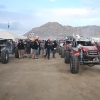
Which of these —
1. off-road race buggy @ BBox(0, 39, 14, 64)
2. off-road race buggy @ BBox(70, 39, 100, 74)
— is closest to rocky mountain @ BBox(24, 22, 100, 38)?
off-road race buggy @ BBox(0, 39, 14, 64)

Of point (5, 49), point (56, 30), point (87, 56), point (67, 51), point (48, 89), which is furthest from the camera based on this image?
point (56, 30)

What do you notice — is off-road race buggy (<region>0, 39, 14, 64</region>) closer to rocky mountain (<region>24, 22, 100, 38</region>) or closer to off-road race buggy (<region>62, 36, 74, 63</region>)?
off-road race buggy (<region>62, 36, 74, 63</region>)

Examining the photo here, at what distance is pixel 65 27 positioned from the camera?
110m

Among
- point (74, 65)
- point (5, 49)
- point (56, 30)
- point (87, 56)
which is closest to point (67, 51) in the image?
point (87, 56)

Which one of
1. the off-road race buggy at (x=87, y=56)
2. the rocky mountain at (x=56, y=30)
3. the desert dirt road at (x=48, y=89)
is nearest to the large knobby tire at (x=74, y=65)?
the off-road race buggy at (x=87, y=56)

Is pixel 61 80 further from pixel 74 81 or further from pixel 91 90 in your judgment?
pixel 91 90

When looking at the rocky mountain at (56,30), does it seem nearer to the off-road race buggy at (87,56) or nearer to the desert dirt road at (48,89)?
the off-road race buggy at (87,56)

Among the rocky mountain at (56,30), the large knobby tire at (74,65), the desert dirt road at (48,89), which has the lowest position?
the desert dirt road at (48,89)

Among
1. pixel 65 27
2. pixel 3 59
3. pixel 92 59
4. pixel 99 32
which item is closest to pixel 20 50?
pixel 3 59

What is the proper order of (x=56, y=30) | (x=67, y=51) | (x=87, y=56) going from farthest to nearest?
(x=56, y=30)
(x=67, y=51)
(x=87, y=56)

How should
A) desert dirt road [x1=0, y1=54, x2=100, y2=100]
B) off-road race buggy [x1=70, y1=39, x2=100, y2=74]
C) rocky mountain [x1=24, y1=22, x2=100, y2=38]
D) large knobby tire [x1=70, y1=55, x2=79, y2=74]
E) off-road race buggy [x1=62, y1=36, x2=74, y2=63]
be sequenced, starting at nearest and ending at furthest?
desert dirt road [x1=0, y1=54, x2=100, y2=100], large knobby tire [x1=70, y1=55, x2=79, y2=74], off-road race buggy [x1=70, y1=39, x2=100, y2=74], off-road race buggy [x1=62, y1=36, x2=74, y2=63], rocky mountain [x1=24, y1=22, x2=100, y2=38]

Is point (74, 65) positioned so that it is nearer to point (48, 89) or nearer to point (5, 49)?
point (48, 89)

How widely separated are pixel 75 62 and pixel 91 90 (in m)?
3.41

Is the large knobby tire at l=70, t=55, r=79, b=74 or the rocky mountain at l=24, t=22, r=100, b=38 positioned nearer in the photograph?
the large knobby tire at l=70, t=55, r=79, b=74
